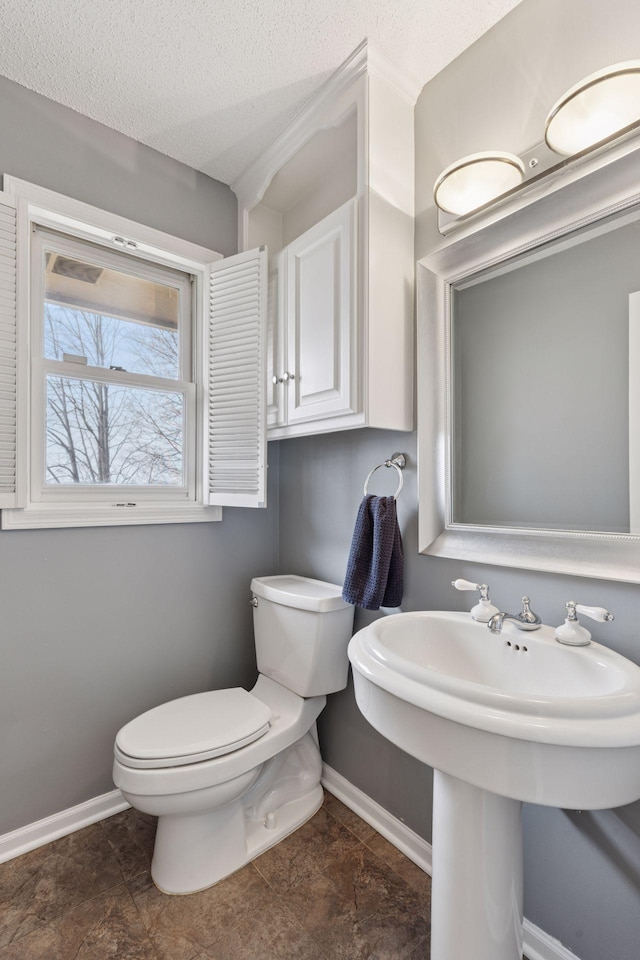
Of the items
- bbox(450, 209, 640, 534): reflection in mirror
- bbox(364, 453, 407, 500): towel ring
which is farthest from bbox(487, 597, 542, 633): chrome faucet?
bbox(364, 453, 407, 500): towel ring

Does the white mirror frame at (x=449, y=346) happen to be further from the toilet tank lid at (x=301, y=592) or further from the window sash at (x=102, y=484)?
the window sash at (x=102, y=484)

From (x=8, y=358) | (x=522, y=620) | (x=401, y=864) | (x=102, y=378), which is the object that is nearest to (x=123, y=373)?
(x=102, y=378)

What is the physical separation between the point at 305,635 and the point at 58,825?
105 cm

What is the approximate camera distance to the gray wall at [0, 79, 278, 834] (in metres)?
1.53

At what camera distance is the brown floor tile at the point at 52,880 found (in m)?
1.28

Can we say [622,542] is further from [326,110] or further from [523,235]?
[326,110]

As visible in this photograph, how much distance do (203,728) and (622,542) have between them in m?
1.28

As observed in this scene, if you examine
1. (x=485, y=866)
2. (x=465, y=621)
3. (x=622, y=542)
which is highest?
(x=622, y=542)

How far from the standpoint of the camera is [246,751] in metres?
1.41

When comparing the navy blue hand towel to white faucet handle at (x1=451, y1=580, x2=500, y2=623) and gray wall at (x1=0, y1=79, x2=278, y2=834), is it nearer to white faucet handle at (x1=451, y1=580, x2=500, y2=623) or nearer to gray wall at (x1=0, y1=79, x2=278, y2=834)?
white faucet handle at (x1=451, y1=580, x2=500, y2=623)

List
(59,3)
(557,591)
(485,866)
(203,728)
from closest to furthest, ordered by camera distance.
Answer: (485,866)
(557,591)
(59,3)
(203,728)

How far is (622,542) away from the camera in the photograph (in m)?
1.02

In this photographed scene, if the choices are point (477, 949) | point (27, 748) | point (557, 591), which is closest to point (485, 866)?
point (477, 949)

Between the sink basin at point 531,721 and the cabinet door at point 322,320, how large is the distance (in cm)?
81
